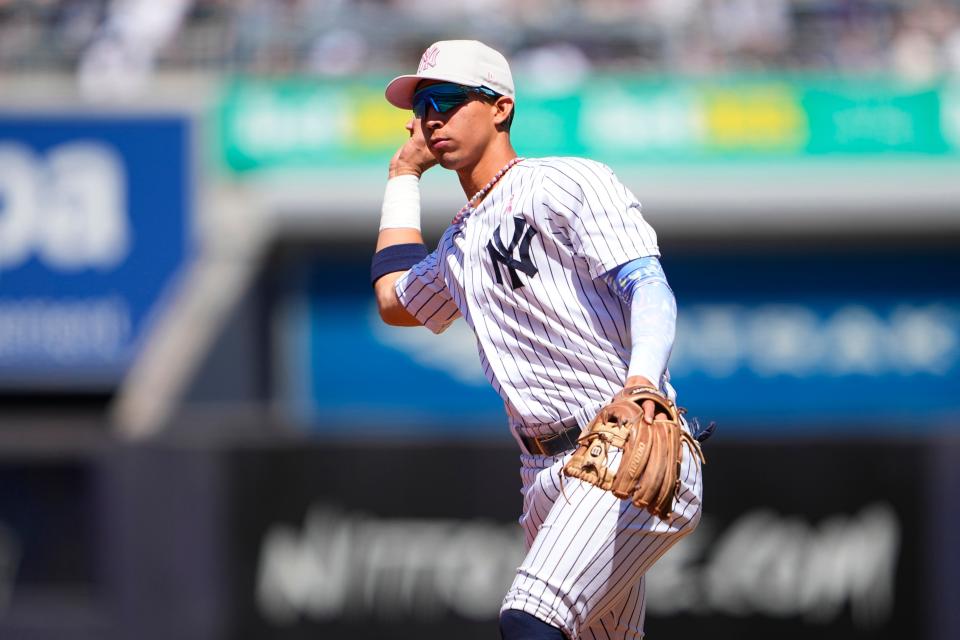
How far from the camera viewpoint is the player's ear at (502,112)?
11.9 ft

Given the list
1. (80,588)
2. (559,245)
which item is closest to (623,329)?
(559,245)

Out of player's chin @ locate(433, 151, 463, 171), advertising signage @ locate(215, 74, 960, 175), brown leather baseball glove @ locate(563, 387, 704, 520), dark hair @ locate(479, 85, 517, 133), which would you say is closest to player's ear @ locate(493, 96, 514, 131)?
dark hair @ locate(479, 85, 517, 133)

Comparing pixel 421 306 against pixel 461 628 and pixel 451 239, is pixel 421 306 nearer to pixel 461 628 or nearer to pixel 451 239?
pixel 451 239

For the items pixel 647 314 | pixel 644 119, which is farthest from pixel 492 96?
pixel 644 119

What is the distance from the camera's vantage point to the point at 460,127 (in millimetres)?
3592

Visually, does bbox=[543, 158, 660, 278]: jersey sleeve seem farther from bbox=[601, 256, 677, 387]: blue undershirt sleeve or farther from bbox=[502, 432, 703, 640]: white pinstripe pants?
bbox=[502, 432, 703, 640]: white pinstripe pants

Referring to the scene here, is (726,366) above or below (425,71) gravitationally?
above

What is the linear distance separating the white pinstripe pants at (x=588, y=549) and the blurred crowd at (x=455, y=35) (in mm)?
9278

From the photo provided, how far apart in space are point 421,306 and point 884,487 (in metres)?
4.65

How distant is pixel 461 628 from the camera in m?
7.96

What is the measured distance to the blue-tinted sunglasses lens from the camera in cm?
357

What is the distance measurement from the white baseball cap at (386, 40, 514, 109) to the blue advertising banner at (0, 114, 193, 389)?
28.3 feet

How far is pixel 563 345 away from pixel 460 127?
0.57m

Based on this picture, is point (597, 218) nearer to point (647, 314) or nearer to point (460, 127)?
point (647, 314)
